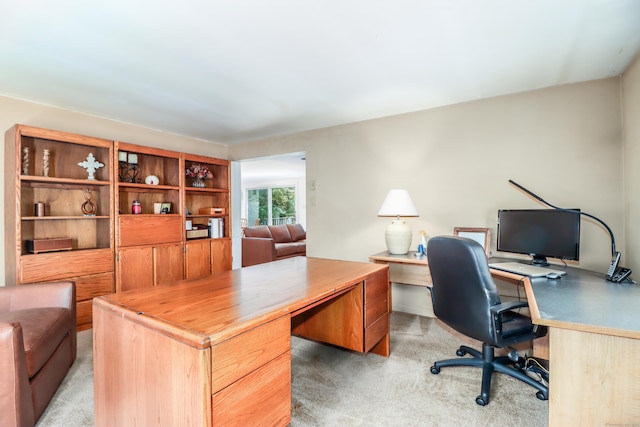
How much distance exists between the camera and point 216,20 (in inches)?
64.4

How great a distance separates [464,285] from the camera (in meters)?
1.76

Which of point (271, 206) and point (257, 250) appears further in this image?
point (271, 206)

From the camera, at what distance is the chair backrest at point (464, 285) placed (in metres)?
1.67

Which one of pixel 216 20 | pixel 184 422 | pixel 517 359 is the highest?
pixel 216 20

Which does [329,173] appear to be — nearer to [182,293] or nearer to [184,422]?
[182,293]

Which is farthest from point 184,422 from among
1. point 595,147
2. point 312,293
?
point 595,147

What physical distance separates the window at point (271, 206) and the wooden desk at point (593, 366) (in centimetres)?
778

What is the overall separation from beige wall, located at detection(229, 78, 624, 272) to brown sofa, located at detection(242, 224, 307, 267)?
1668mm

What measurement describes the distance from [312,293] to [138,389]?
776 mm

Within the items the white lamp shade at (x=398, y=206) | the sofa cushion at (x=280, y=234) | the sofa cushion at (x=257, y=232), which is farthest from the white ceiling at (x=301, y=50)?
the sofa cushion at (x=280, y=234)

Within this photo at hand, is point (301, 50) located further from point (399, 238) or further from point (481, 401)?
point (481, 401)

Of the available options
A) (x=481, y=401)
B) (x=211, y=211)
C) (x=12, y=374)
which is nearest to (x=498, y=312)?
(x=481, y=401)

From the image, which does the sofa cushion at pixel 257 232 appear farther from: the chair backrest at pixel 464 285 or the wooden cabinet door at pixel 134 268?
the chair backrest at pixel 464 285

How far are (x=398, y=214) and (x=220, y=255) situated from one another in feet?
8.59
